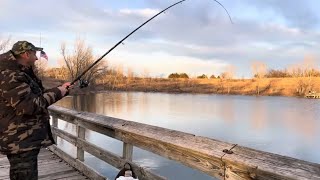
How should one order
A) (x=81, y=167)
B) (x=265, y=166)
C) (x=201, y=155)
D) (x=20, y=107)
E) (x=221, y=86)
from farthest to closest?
(x=221, y=86) → (x=81, y=167) → (x=20, y=107) → (x=201, y=155) → (x=265, y=166)

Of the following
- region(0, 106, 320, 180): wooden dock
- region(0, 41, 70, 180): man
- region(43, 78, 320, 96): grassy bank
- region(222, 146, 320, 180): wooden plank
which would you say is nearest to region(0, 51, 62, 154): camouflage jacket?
region(0, 41, 70, 180): man

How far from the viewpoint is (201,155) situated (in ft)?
7.71

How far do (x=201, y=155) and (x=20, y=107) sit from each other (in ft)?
4.43

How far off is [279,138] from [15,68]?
15934mm

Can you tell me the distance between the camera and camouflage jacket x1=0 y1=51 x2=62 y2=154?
2717mm

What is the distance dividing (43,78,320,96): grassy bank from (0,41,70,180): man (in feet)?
196

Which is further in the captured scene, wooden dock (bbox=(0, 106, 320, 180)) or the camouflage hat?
the camouflage hat

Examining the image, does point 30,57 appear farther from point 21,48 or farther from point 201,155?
point 201,155

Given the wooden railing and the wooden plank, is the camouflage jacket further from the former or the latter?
the wooden plank

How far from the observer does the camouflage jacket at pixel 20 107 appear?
2717mm

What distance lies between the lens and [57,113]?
5.36 m

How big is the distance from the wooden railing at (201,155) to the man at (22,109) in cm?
71

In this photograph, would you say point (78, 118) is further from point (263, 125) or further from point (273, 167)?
point (263, 125)

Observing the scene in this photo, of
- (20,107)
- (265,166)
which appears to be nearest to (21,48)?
(20,107)
